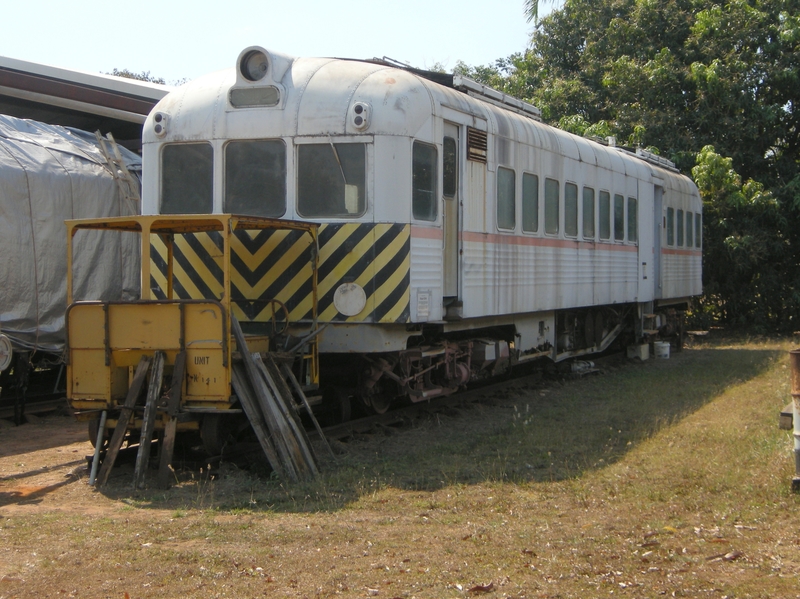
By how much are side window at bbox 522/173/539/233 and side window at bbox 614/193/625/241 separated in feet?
11.6

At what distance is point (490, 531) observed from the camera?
228 inches

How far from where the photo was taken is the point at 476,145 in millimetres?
10109

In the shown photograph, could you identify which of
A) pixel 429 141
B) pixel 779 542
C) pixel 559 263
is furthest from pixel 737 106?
pixel 779 542

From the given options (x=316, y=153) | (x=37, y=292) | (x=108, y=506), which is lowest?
(x=108, y=506)

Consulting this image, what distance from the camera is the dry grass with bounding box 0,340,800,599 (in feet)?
16.0

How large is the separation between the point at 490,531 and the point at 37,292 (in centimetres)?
750

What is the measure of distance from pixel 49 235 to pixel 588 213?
24.3ft

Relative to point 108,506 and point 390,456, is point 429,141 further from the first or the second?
point 108,506

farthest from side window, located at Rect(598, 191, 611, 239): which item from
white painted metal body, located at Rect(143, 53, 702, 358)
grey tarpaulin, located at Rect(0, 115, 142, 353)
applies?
grey tarpaulin, located at Rect(0, 115, 142, 353)

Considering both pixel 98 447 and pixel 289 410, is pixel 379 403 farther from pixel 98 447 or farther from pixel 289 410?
pixel 98 447

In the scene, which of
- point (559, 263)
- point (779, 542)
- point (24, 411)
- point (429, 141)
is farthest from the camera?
point (559, 263)

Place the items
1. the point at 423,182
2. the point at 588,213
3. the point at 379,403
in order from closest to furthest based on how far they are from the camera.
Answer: the point at 423,182 < the point at 379,403 < the point at 588,213

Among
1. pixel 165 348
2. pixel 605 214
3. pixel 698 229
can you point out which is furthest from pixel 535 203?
pixel 698 229

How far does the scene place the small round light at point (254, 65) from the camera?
8.93 meters
